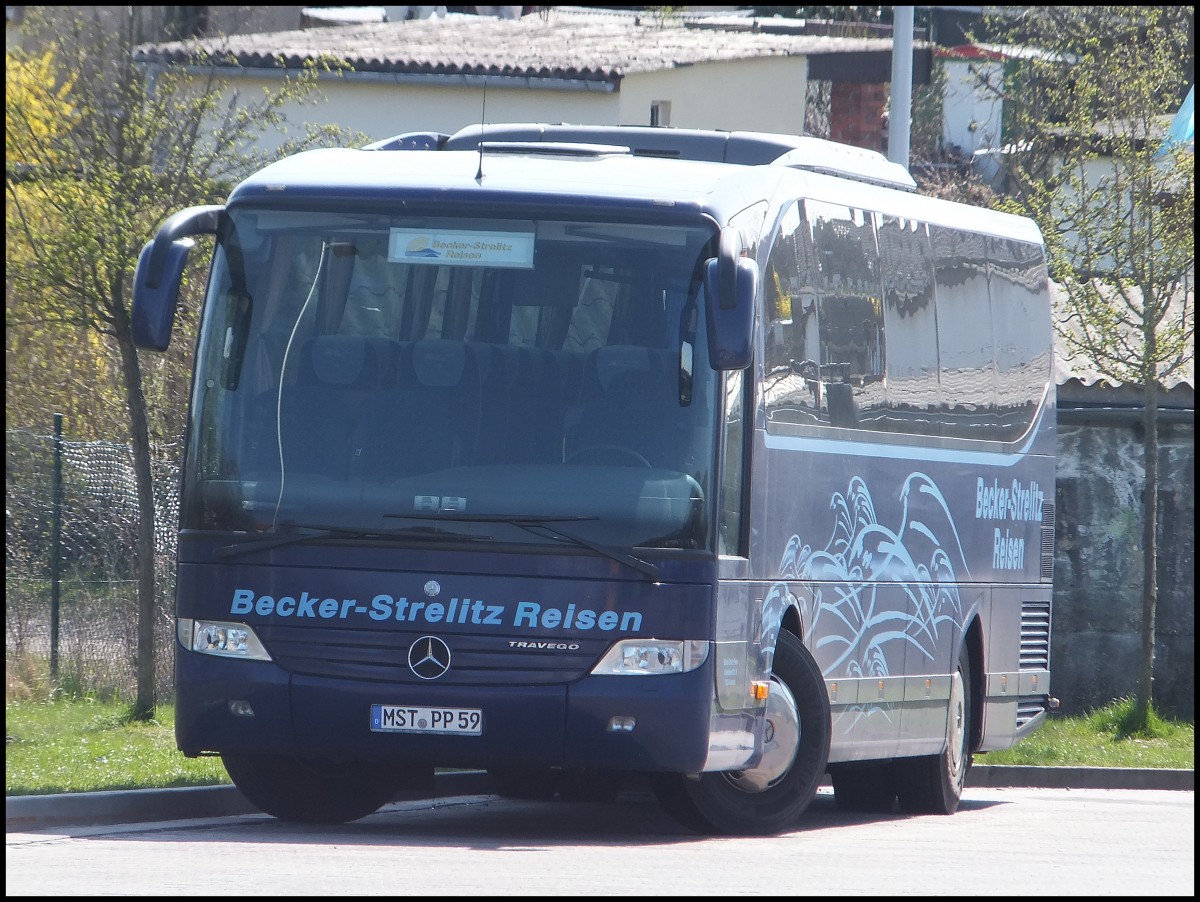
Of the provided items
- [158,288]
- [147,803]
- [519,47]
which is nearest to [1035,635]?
[147,803]

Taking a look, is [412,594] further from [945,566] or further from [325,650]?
[945,566]

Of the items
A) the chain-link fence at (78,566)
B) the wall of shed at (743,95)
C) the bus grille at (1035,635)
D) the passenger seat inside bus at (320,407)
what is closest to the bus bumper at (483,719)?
the passenger seat inside bus at (320,407)

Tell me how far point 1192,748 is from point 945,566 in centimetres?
484

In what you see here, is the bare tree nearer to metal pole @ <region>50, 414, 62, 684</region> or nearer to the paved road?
metal pole @ <region>50, 414, 62, 684</region>

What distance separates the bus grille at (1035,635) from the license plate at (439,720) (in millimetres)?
5747

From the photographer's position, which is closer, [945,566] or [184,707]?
[184,707]

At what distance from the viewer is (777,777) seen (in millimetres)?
10500

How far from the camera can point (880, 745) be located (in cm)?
1172

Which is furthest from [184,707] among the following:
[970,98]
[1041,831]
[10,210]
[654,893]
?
[970,98]

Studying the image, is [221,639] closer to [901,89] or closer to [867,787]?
[867,787]

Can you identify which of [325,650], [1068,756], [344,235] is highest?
[344,235]

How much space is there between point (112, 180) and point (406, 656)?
601 cm

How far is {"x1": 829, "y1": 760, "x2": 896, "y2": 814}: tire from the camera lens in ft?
42.7

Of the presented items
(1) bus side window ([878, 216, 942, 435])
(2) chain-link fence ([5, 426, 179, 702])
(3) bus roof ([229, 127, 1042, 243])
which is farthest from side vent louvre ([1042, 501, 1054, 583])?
(2) chain-link fence ([5, 426, 179, 702])
